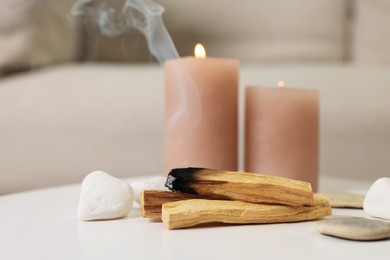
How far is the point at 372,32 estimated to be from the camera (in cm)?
185

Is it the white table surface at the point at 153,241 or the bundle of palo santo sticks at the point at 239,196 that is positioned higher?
the bundle of palo santo sticks at the point at 239,196

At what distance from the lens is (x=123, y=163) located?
1.43m

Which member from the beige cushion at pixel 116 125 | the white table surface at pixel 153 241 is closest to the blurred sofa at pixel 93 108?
the beige cushion at pixel 116 125

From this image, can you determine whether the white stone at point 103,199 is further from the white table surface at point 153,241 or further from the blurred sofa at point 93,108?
the blurred sofa at point 93,108

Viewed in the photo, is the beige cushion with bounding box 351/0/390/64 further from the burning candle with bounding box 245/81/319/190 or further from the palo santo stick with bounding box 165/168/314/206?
the palo santo stick with bounding box 165/168/314/206

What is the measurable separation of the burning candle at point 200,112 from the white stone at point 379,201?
25 centimetres

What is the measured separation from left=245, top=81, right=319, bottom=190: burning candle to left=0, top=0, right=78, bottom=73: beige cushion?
2.97 feet

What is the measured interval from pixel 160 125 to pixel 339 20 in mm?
773

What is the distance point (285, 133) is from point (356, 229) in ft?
1.08

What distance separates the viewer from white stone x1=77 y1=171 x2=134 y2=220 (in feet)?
1.89

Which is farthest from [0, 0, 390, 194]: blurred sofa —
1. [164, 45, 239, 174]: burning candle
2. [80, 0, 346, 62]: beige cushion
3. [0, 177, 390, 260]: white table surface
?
[0, 177, 390, 260]: white table surface

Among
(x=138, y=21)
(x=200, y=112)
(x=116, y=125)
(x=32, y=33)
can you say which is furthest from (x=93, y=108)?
(x=200, y=112)

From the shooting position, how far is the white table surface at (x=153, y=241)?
0.44 metres

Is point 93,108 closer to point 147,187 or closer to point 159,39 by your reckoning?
point 159,39
